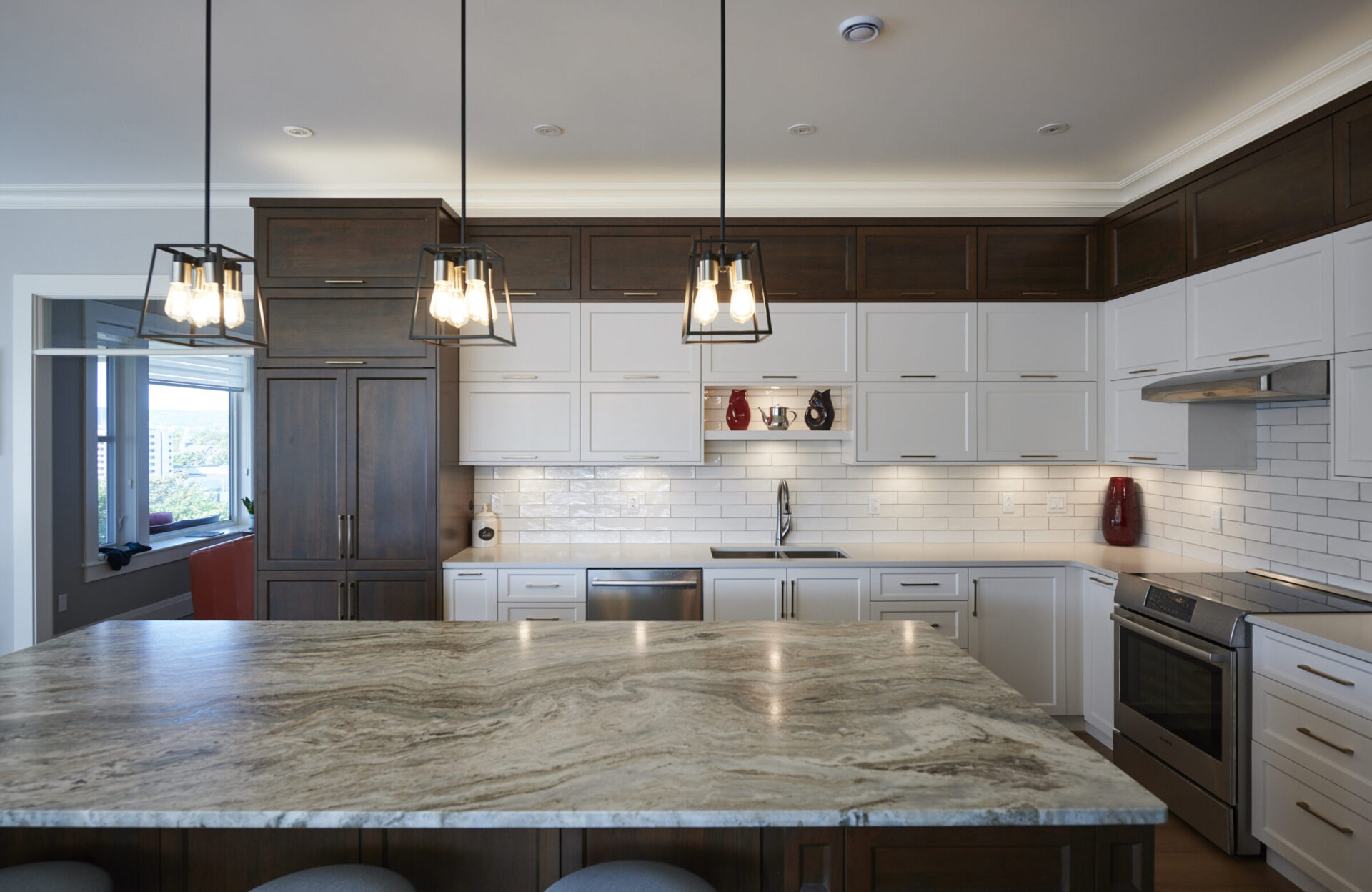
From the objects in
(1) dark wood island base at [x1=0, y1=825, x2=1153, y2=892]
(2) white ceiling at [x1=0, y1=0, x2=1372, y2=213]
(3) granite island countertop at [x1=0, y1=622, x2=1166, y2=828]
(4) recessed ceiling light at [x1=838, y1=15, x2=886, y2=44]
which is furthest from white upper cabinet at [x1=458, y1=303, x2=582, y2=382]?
(1) dark wood island base at [x1=0, y1=825, x2=1153, y2=892]

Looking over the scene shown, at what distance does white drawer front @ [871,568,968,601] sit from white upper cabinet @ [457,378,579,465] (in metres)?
1.77

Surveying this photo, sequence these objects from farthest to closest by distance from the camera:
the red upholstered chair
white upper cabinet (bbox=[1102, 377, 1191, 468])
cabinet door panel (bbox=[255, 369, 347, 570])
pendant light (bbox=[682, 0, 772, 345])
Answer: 1. the red upholstered chair
2. cabinet door panel (bbox=[255, 369, 347, 570])
3. white upper cabinet (bbox=[1102, 377, 1191, 468])
4. pendant light (bbox=[682, 0, 772, 345])

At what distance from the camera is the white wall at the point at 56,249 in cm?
413

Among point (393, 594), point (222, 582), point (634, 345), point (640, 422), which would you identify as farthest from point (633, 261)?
point (222, 582)

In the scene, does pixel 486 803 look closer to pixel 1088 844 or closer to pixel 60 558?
pixel 1088 844

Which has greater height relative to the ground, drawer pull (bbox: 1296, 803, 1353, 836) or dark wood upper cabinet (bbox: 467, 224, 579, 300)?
dark wood upper cabinet (bbox: 467, 224, 579, 300)

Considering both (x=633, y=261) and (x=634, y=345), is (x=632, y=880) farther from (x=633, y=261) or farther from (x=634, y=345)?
(x=633, y=261)

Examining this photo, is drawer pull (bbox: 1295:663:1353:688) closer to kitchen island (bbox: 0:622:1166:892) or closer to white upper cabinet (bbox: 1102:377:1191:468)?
white upper cabinet (bbox: 1102:377:1191:468)

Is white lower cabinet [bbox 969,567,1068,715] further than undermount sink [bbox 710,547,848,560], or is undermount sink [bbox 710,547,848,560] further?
undermount sink [bbox 710,547,848,560]

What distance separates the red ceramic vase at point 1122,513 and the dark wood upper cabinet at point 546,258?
10.6 feet

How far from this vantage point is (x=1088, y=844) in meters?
1.34

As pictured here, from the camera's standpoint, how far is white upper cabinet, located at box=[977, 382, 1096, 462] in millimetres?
3982

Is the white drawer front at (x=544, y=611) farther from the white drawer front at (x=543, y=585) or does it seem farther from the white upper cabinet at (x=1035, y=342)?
the white upper cabinet at (x=1035, y=342)

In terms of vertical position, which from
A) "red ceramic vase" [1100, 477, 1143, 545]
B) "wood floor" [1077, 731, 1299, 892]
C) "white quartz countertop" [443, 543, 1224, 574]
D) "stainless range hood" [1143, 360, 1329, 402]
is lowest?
"wood floor" [1077, 731, 1299, 892]
